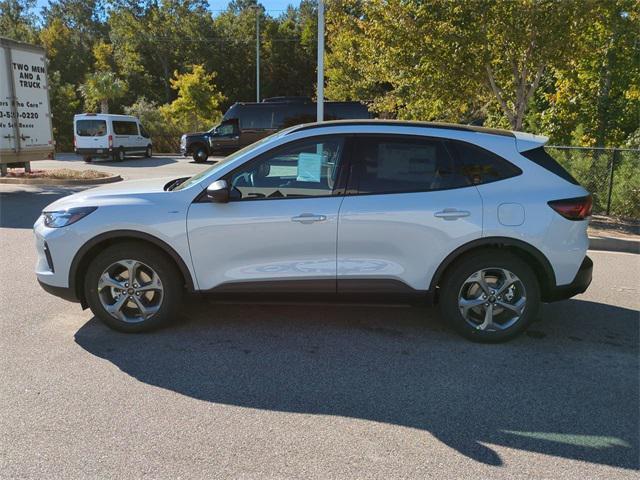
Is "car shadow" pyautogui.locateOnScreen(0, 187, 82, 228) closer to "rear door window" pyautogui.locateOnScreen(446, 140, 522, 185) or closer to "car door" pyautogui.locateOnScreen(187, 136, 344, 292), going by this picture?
"car door" pyautogui.locateOnScreen(187, 136, 344, 292)

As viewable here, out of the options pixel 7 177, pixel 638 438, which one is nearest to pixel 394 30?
pixel 638 438

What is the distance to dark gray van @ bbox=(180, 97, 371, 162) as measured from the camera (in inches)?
800

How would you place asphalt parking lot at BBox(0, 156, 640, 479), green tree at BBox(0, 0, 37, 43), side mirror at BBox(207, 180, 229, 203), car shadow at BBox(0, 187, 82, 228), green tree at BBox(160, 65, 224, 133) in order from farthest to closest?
green tree at BBox(0, 0, 37, 43)
green tree at BBox(160, 65, 224, 133)
car shadow at BBox(0, 187, 82, 228)
side mirror at BBox(207, 180, 229, 203)
asphalt parking lot at BBox(0, 156, 640, 479)

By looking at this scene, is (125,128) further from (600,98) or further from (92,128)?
(600,98)

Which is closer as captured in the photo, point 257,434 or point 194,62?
point 257,434

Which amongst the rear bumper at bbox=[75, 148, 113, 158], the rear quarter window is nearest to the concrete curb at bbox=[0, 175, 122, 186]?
the rear bumper at bbox=[75, 148, 113, 158]

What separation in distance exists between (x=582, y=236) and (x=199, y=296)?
10.1 feet

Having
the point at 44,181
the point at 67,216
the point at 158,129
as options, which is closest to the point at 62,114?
the point at 158,129

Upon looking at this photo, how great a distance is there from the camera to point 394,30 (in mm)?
9773

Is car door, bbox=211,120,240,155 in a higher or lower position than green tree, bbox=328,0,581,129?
lower

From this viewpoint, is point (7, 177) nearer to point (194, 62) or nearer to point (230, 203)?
point (230, 203)

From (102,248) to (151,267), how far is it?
1.52 ft

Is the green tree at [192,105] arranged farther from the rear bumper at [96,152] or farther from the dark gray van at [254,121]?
the rear bumper at [96,152]

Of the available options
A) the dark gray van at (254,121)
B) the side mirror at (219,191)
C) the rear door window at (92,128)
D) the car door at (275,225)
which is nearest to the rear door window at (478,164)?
the car door at (275,225)
